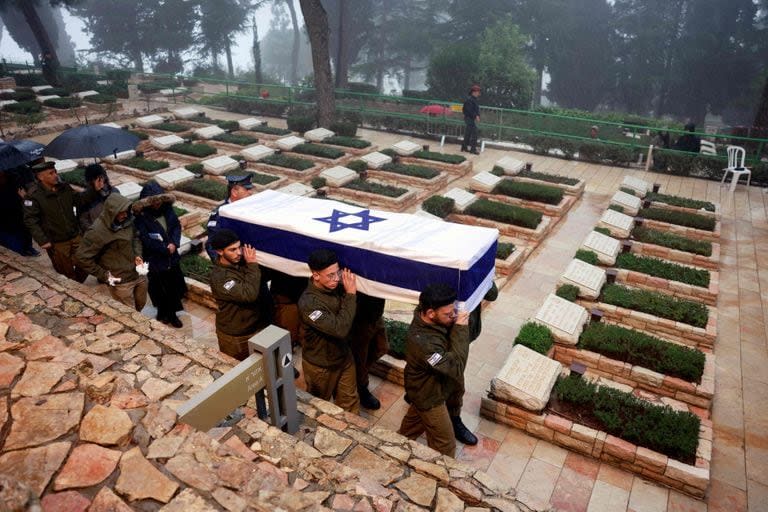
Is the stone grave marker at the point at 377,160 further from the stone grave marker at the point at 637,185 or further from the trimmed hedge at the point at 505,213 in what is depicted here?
the stone grave marker at the point at 637,185

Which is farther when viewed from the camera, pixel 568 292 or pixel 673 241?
pixel 673 241

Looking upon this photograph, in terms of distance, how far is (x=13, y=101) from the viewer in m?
18.4

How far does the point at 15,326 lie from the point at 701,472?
19.5ft

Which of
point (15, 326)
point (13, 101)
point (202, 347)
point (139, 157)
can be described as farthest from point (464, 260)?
point (13, 101)

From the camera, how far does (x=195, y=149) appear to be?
13289 millimetres

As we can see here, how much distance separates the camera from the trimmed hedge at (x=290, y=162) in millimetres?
12523

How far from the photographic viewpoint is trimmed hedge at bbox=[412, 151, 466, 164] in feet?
43.3

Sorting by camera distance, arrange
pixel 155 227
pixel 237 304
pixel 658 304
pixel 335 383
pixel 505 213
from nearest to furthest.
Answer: pixel 335 383 → pixel 237 304 → pixel 155 227 → pixel 658 304 → pixel 505 213

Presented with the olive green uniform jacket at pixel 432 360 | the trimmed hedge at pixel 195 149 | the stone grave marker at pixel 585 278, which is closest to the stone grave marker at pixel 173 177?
the trimmed hedge at pixel 195 149

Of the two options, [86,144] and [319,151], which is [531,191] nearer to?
[319,151]

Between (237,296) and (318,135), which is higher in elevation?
(318,135)

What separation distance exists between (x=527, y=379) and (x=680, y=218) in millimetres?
6780

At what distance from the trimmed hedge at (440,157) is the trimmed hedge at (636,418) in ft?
29.2

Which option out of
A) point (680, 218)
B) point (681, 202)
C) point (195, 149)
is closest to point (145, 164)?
point (195, 149)
